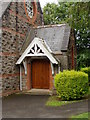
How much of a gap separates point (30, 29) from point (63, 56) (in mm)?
4443

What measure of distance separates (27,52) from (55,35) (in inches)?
108

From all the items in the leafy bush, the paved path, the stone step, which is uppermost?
the leafy bush

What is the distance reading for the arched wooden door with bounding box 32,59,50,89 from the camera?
13.9 m

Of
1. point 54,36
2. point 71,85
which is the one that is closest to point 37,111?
point 71,85

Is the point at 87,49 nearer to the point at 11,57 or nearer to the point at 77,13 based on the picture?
the point at 11,57

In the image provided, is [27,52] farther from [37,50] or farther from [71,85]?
[71,85]

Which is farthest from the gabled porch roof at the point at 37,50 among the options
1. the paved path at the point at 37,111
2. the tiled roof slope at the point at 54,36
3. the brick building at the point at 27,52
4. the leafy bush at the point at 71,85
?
the paved path at the point at 37,111

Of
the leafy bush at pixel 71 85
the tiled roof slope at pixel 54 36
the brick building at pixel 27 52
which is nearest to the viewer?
the leafy bush at pixel 71 85

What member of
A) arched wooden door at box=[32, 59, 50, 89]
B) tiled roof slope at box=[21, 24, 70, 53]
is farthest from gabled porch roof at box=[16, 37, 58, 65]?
arched wooden door at box=[32, 59, 50, 89]

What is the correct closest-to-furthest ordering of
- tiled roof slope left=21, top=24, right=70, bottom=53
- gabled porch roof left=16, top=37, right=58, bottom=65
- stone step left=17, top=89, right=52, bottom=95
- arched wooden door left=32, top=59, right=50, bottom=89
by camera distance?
gabled porch roof left=16, top=37, right=58, bottom=65 < stone step left=17, top=89, right=52, bottom=95 < tiled roof slope left=21, top=24, right=70, bottom=53 < arched wooden door left=32, top=59, right=50, bottom=89

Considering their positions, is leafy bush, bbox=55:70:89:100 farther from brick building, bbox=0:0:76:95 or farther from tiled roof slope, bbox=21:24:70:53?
tiled roof slope, bbox=21:24:70:53

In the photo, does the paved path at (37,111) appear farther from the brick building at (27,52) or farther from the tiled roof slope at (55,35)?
the tiled roof slope at (55,35)

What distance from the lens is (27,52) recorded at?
517 inches

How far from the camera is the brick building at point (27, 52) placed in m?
12.5
